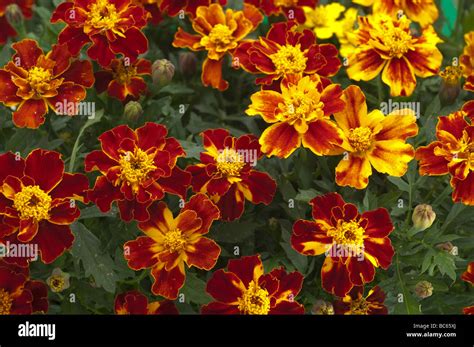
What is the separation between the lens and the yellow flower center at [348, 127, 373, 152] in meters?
1.32

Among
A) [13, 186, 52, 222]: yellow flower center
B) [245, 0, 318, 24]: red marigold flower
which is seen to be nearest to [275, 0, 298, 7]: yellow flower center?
[245, 0, 318, 24]: red marigold flower

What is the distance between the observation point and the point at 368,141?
1325mm

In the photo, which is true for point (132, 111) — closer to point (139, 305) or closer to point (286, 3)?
point (139, 305)

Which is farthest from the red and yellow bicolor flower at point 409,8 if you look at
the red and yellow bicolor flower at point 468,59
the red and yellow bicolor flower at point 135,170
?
the red and yellow bicolor flower at point 135,170

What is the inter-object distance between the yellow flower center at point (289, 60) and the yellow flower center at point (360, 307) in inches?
15.9

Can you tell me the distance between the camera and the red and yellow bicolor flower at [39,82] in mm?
1359

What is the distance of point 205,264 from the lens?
4.13 ft

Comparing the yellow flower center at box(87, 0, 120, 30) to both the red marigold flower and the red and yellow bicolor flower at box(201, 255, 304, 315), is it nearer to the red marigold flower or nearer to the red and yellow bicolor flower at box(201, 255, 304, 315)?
the red marigold flower

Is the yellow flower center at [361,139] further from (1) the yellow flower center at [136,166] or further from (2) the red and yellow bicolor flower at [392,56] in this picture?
(1) the yellow flower center at [136,166]

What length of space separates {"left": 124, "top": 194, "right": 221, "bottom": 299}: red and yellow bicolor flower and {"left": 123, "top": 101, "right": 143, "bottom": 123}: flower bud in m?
0.19

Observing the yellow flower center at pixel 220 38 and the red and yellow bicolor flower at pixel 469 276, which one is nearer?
the red and yellow bicolor flower at pixel 469 276

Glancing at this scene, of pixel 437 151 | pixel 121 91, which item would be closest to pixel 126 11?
pixel 121 91

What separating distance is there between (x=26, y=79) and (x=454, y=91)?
0.77 m

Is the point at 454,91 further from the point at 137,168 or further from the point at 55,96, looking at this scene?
the point at 55,96
